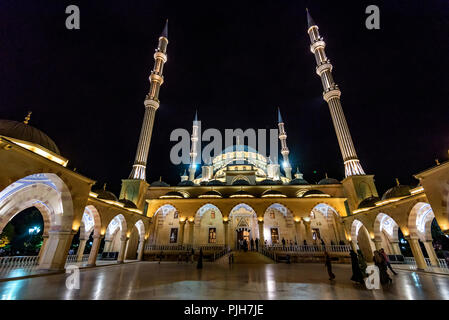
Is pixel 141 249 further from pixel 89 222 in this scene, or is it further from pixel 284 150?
pixel 284 150

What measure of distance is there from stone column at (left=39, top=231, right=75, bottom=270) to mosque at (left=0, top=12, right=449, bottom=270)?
4 cm

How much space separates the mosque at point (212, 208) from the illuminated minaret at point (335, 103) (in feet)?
0.36

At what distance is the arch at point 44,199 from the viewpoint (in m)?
8.97

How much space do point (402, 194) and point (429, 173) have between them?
4613mm

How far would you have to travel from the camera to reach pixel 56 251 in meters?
8.86

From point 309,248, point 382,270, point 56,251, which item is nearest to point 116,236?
point 56,251

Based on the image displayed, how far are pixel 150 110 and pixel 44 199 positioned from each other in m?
16.3

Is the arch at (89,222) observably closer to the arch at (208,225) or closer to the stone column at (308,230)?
the arch at (208,225)

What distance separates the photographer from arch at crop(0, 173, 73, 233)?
29.4ft

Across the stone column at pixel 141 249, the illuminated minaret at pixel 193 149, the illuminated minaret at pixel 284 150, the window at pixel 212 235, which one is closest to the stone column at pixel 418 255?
the window at pixel 212 235

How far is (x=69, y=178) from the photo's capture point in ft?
30.0

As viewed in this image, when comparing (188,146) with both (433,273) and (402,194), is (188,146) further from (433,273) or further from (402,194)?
(433,273)

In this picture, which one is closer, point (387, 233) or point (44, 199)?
point (44, 199)

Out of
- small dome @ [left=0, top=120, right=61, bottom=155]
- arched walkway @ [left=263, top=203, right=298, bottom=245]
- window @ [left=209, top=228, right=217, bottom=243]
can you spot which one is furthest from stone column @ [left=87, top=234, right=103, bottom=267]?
arched walkway @ [left=263, top=203, right=298, bottom=245]
